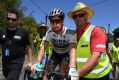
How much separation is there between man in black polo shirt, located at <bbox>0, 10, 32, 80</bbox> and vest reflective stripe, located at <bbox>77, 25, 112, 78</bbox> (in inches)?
100.0

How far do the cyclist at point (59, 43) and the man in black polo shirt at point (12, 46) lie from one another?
1356mm

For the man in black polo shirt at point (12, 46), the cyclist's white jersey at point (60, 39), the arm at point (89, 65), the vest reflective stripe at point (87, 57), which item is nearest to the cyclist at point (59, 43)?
the cyclist's white jersey at point (60, 39)

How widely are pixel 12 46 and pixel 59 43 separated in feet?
5.82

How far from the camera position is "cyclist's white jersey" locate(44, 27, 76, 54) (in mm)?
5488

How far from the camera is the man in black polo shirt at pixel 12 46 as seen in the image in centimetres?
734

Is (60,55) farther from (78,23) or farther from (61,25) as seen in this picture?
(78,23)

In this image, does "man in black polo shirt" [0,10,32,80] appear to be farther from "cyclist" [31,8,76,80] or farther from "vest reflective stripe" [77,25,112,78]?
"vest reflective stripe" [77,25,112,78]

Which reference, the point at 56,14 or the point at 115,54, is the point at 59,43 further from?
the point at 115,54

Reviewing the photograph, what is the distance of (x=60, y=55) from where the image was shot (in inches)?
239

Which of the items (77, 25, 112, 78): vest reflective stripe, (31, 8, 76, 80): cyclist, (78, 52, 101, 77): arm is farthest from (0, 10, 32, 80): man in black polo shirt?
(78, 52, 101, 77): arm

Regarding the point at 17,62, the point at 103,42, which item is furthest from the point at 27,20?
the point at 103,42

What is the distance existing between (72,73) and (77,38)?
780 millimetres

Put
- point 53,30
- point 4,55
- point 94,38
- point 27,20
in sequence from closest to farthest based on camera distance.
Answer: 1. point 94,38
2. point 53,30
3. point 4,55
4. point 27,20

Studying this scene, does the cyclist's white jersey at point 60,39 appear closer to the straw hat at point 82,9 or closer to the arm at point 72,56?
the arm at point 72,56
